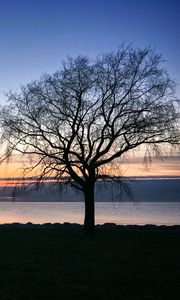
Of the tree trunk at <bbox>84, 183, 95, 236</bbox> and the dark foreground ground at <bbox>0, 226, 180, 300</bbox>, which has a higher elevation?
the tree trunk at <bbox>84, 183, 95, 236</bbox>

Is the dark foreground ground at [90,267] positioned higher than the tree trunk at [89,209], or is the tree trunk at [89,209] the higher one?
the tree trunk at [89,209]

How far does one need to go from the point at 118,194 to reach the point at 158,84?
6.23 meters

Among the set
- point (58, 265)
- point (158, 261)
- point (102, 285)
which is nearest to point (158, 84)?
point (158, 261)

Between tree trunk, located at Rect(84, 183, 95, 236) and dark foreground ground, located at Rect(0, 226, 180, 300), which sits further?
tree trunk, located at Rect(84, 183, 95, 236)

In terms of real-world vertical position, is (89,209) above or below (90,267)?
above

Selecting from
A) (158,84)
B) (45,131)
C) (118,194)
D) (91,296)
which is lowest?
(91,296)

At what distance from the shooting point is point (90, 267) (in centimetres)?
1402

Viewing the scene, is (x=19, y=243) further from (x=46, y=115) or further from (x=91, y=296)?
(x=91, y=296)

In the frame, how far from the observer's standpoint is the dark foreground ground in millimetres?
10602

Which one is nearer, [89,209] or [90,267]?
[90,267]

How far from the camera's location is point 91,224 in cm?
2367

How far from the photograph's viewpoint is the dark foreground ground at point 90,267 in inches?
417

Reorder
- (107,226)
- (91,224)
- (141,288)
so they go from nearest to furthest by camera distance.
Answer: (141,288) → (91,224) → (107,226)

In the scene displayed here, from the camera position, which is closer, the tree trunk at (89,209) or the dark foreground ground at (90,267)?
the dark foreground ground at (90,267)
